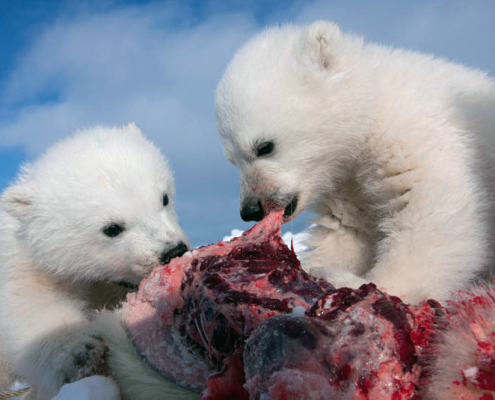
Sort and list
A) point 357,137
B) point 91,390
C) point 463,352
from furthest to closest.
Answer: point 357,137 → point 91,390 → point 463,352

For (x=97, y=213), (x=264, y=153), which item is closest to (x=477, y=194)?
(x=264, y=153)

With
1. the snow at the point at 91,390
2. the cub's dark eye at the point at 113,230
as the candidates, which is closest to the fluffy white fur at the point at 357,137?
the cub's dark eye at the point at 113,230

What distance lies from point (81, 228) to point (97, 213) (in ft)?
0.56

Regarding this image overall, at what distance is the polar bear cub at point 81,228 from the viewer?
112 inches

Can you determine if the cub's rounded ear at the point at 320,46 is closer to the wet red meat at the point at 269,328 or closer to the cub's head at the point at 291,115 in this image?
the cub's head at the point at 291,115

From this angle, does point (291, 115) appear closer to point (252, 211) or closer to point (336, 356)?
point (252, 211)

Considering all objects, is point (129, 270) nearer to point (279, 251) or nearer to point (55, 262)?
point (55, 262)

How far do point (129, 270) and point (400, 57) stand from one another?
254cm

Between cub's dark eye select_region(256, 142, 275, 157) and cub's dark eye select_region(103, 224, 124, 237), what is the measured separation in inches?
39.6

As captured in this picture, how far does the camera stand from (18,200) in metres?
3.03

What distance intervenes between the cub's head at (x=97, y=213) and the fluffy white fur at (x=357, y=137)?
0.62 metres

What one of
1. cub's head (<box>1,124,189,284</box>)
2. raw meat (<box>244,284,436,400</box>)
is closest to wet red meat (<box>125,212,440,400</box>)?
raw meat (<box>244,284,436,400</box>)

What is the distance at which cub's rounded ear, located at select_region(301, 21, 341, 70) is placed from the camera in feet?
10.3

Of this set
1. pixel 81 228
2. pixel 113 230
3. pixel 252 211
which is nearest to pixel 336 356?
pixel 252 211
